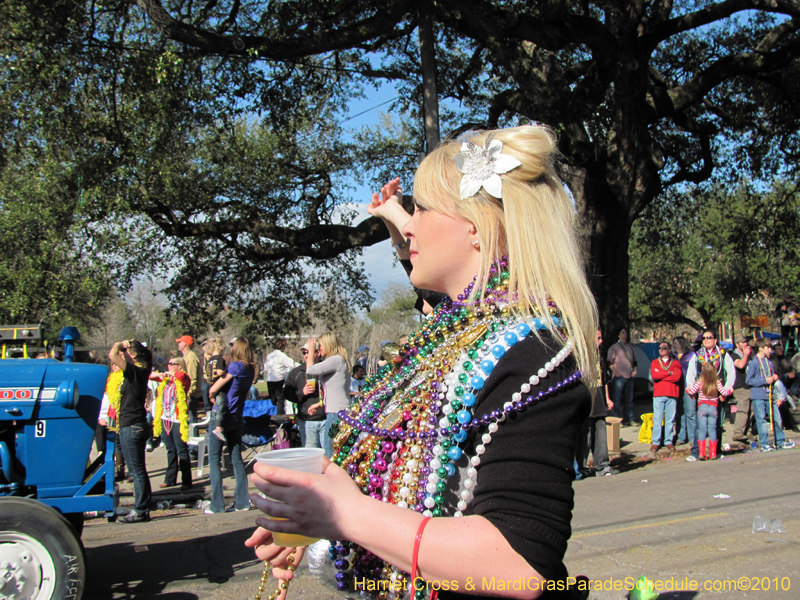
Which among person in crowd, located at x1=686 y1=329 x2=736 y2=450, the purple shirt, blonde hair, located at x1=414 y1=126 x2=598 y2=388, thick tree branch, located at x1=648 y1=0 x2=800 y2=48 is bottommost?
person in crowd, located at x1=686 y1=329 x2=736 y2=450

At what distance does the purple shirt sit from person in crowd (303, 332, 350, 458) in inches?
A: 32.7

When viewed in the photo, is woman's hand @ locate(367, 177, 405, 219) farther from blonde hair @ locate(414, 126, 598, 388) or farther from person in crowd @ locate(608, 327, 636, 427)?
person in crowd @ locate(608, 327, 636, 427)

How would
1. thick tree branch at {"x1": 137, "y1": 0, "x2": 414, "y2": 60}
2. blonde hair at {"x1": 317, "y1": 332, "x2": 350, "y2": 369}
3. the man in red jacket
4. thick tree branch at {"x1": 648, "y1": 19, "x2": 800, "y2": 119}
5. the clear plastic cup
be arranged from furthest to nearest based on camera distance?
thick tree branch at {"x1": 648, "y1": 19, "x2": 800, "y2": 119}, the man in red jacket, thick tree branch at {"x1": 137, "y1": 0, "x2": 414, "y2": 60}, blonde hair at {"x1": 317, "y1": 332, "x2": 350, "y2": 369}, the clear plastic cup

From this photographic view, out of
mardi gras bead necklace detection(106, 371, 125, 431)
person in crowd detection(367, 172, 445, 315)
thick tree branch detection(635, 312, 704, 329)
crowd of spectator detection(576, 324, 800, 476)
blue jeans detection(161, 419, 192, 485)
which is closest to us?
person in crowd detection(367, 172, 445, 315)

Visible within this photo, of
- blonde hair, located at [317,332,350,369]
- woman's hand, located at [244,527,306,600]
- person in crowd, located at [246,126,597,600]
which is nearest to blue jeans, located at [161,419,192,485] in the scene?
blonde hair, located at [317,332,350,369]

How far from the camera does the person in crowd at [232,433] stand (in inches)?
268

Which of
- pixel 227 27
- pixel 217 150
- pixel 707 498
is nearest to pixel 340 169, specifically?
pixel 217 150

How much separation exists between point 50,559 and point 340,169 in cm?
1216

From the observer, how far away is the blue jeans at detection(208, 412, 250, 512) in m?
6.82

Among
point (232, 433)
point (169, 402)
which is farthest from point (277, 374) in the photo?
point (232, 433)

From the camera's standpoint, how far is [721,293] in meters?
35.3

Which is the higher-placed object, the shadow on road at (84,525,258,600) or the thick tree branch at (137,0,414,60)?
the thick tree branch at (137,0,414,60)

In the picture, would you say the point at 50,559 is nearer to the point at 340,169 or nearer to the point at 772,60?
the point at 340,169

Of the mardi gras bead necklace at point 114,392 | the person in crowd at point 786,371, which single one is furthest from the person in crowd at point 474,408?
the person in crowd at point 786,371
